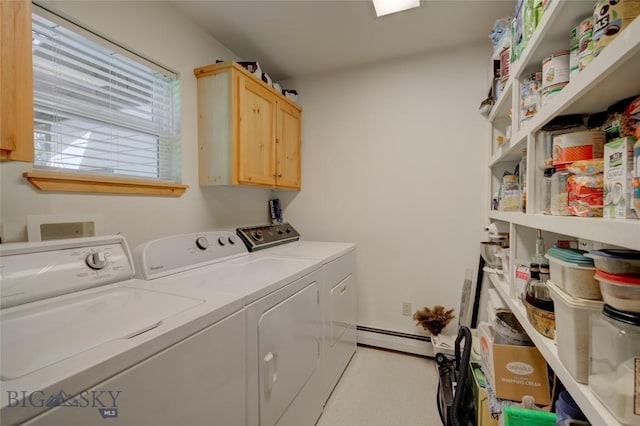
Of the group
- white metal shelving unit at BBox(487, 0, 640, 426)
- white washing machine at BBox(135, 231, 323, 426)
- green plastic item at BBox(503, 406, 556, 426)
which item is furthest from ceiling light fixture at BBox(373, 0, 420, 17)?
green plastic item at BBox(503, 406, 556, 426)

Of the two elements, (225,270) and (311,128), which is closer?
(225,270)

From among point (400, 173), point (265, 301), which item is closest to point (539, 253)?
point (265, 301)

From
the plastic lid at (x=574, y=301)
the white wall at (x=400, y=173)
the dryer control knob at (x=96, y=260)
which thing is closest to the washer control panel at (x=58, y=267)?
the dryer control knob at (x=96, y=260)

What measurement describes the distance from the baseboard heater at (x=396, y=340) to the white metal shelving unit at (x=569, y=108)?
1.17 m

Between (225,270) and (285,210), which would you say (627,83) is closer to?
(225,270)

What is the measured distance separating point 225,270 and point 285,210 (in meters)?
1.54

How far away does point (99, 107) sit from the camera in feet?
4.90

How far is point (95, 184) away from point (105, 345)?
3.58 feet

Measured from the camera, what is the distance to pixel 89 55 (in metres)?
1.45

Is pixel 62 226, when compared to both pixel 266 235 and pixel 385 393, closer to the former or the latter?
pixel 266 235

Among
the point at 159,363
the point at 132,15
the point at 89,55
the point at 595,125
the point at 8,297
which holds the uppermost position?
the point at 132,15

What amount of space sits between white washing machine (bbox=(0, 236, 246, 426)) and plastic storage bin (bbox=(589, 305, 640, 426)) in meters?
0.99

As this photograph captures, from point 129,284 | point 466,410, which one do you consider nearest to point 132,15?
point 129,284

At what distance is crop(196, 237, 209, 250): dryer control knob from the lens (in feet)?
5.17
